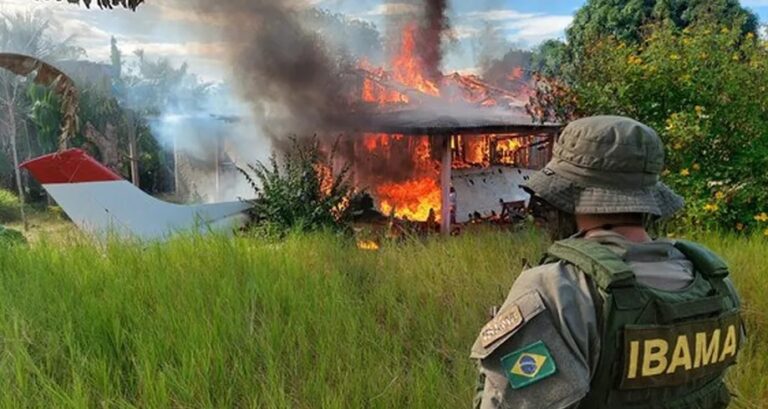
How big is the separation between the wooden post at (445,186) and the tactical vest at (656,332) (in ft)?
30.7

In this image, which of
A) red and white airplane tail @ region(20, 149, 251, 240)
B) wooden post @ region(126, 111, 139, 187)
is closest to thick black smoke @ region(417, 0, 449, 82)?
red and white airplane tail @ region(20, 149, 251, 240)

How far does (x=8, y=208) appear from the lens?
69.7 ft

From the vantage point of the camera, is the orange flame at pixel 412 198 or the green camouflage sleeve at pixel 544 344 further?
the orange flame at pixel 412 198

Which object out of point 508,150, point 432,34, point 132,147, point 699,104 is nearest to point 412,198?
point 508,150

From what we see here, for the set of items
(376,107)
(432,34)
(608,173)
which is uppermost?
(432,34)

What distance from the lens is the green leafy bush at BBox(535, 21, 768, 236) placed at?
599 centimetres

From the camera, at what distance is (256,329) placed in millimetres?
3029

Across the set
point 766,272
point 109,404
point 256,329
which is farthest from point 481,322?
point 766,272

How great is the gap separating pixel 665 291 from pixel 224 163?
65.1ft

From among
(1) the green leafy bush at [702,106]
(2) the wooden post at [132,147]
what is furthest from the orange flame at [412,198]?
(2) the wooden post at [132,147]

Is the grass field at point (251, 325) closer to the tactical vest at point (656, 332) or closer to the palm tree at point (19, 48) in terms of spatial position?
the tactical vest at point (656, 332)

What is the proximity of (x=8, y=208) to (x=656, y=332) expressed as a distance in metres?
25.1

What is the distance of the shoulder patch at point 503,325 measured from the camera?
47.3 inches

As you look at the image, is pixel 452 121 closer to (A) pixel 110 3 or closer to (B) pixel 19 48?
(A) pixel 110 3
